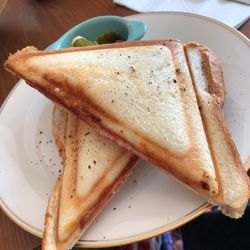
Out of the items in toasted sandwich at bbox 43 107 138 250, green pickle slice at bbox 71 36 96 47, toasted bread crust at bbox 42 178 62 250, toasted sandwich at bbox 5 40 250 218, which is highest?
toasted sandwich at bbox 5 40 250 218

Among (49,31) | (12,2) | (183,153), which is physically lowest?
(12,2)

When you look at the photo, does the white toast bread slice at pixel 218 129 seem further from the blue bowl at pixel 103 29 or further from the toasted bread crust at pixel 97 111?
the blue bowl at pixel 103 29

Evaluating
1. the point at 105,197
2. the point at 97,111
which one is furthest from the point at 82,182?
the point at 97,111

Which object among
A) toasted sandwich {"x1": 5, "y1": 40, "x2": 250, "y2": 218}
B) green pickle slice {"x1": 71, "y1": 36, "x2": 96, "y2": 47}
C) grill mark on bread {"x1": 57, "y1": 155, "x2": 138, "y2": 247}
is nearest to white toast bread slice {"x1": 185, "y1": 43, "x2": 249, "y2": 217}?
toasted sandwich {"x1": 5, "y1": 40, "x2": 250, "y2": 218}

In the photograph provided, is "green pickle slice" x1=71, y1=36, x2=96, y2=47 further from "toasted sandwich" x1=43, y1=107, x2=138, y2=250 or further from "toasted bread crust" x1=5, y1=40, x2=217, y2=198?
"toasted sandwich" x1=43, y1=107, x2=138, y2=250

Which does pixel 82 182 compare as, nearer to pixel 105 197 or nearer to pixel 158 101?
pixel 105 197

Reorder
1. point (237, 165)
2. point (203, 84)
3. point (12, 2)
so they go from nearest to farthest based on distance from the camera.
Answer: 1. point (237, 165)
2. point (203, 84)
3. point (12, 2)

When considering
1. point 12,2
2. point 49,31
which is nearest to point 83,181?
point 49,31

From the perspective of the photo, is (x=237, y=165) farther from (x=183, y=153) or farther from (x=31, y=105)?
(x=31, y=105)
